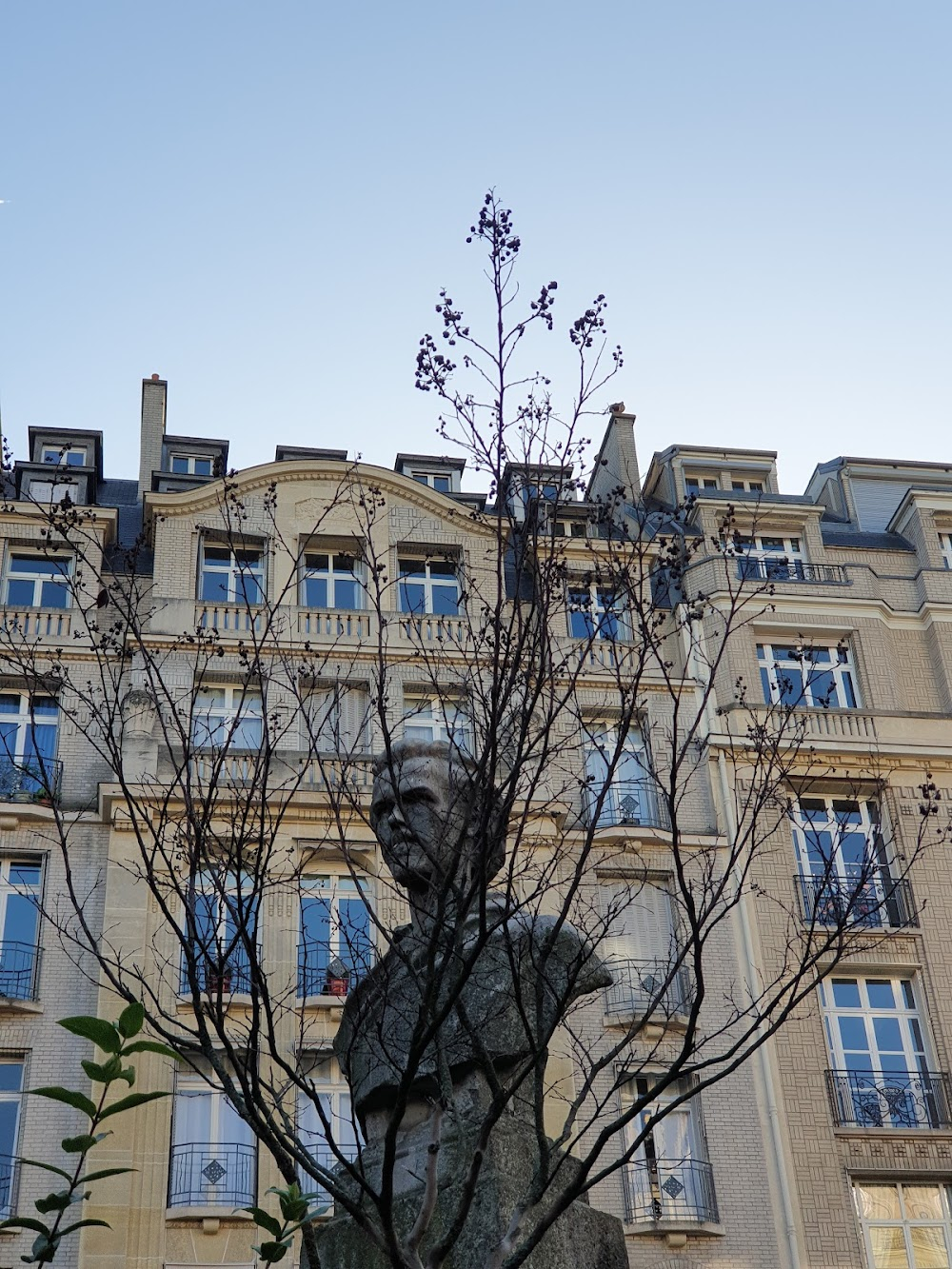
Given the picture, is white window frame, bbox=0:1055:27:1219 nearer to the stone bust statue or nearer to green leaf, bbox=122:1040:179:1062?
the stone bust statue

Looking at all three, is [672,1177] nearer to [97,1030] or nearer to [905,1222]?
[905,1222]

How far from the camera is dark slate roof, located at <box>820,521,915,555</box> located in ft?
108

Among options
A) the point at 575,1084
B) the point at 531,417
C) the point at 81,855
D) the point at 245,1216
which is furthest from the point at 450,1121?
the point at 81,855

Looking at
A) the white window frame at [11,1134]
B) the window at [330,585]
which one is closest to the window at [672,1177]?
the white window frame at [11,1134]

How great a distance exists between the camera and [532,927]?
727 centimetres

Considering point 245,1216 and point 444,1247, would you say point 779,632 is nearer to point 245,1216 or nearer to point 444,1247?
point 245,1216

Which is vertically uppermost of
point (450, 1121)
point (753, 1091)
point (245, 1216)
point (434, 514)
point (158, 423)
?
point (158, 423)

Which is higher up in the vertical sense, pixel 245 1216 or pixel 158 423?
pixel 158 423

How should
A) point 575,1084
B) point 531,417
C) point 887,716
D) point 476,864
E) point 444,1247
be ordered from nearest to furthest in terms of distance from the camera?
1. point 444,1247
2. point 476,864
3. point 531,417
4. point 575,1084
5. point 887,716

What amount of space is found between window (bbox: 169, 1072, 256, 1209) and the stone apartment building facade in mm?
48

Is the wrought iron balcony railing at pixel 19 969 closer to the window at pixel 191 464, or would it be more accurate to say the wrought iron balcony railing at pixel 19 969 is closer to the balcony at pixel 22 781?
the balcony at pixel 22 781

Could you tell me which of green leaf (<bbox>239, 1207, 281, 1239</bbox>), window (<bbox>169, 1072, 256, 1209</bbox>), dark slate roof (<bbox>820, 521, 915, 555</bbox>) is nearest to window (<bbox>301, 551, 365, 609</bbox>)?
window (<bbox>169, 1072, 256, 1209</bbox>)

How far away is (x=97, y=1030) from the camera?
4.72 meters

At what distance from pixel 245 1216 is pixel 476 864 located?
56.8ft
